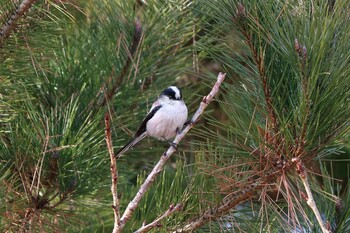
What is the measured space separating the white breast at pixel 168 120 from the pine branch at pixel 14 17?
0.55 meters

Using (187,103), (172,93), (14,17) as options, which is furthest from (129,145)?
(14,17)

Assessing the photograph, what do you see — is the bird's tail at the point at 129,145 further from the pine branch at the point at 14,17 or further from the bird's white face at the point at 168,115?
the pine branch at the point at 14,17

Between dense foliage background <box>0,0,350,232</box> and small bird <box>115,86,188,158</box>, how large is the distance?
4 cm

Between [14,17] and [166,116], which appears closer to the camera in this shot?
[14,17]

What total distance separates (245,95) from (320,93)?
201 millimetres

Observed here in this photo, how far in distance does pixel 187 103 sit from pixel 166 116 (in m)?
→ 0.09

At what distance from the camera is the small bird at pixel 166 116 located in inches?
81.1

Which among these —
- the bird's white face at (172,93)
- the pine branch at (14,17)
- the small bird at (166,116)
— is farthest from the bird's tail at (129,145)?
the pine branch at (14,17)

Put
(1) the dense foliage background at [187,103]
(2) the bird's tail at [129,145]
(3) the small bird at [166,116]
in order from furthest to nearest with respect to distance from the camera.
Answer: (3) the small bird at [166,116] < (2) the bird's tail at [129,145] < (1) the dense foliage background at [187,103]

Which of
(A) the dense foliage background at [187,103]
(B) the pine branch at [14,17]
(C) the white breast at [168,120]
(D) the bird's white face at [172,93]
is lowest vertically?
(C) the white breast at [168,120]

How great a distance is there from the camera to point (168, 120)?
2.19 metres

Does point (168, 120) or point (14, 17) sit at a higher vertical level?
point (14, 17)

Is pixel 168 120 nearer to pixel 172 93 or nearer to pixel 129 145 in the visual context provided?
pixel 172 93

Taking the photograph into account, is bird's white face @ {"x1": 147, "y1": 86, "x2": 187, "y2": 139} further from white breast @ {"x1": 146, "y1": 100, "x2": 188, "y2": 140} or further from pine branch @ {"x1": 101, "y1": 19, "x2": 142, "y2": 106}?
pine branch @ {"x1": 101, "y1": 19, "x2": 142, "y2": 106}
